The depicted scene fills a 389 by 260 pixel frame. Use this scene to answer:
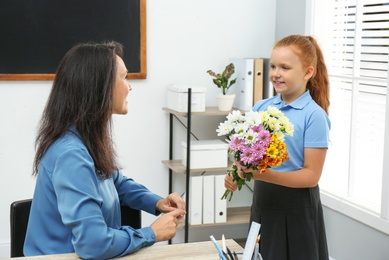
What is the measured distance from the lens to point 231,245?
174 cm

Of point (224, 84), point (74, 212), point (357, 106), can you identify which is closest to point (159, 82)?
point (224, 84)

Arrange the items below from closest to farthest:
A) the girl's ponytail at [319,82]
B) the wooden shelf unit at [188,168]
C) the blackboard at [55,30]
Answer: the girl's ponytail at [319,82], the blackboard at [55,30], the wooden shelf unit at [188,168]

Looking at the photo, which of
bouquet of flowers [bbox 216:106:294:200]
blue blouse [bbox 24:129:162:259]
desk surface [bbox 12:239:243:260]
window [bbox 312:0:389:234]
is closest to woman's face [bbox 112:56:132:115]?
blue blouse [bbox 24:129:162:259]

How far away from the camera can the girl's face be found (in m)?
2.34

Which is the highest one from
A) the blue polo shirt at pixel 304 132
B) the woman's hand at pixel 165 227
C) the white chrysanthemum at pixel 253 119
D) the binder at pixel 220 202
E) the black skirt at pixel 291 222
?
the white chrysanthemum at pixel 253 119

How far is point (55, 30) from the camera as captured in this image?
350cm

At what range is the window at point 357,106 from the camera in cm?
293

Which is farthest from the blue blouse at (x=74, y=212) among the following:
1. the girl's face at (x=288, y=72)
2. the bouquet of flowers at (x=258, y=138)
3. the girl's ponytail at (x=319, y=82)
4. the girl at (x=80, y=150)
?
the girl's ponytail at (x=319, y=82)

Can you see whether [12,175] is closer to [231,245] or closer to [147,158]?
[147,158]

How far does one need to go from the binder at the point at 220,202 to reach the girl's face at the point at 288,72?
1.39 metres

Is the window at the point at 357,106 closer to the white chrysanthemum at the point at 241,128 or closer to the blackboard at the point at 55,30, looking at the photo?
the blackboard at the point at 55,30

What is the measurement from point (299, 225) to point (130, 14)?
1927 millimetres

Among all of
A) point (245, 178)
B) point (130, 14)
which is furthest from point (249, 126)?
point (130, 14)

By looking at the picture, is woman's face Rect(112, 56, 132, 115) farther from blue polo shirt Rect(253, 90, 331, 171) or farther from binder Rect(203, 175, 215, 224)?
binder Rect(203, 175, 215, 224)
